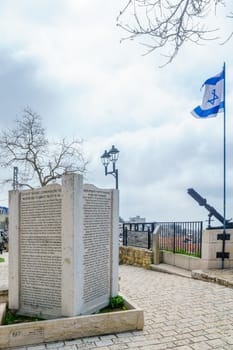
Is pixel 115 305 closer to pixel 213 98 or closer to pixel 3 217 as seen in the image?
pixel 213 98

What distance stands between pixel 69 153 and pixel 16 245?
14.3 m

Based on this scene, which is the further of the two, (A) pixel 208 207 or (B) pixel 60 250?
(A) pixel 208 207

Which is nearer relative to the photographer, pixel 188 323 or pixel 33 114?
pixel 188 323

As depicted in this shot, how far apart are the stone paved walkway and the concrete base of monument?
9cm

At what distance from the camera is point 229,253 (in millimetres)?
8031

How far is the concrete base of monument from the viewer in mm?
3670

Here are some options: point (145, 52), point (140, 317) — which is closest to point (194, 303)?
point (140, 317)

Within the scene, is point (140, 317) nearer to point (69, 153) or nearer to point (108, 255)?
point (108, 255)

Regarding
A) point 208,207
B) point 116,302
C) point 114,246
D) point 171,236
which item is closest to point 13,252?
point 114,246

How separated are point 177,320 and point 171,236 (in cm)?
561

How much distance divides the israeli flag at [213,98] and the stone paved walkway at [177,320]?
15.3ft

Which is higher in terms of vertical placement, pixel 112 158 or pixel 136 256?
pixel 112 158

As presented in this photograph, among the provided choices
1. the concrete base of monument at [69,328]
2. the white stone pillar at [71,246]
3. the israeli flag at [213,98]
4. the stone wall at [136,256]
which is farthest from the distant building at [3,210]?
the concrete base of monument at [69,328]

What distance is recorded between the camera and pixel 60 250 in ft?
13.9
